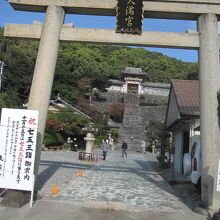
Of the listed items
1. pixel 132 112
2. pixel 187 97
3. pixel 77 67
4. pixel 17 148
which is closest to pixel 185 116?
pixel 187 97

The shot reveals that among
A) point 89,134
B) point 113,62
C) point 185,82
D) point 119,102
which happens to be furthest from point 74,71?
point 185,82

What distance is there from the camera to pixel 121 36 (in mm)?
10266

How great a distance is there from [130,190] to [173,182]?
10.7 feet

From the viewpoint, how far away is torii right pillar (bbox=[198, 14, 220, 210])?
9273mm

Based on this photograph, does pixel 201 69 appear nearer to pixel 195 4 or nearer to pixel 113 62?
pixel 195 4

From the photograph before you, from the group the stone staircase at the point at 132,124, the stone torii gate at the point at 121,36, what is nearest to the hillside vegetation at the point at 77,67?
the stone staircase at the point at 132,124

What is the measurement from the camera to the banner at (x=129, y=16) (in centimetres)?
1027

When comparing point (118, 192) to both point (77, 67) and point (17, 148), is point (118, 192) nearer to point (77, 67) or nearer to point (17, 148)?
point (17, 148)

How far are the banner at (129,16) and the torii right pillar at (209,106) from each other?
1758 millimetres

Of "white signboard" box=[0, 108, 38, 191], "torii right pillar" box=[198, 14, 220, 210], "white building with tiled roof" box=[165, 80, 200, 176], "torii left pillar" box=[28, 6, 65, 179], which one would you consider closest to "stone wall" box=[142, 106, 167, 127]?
"white building with tiled roof" box=[165, 80, 200, 176]

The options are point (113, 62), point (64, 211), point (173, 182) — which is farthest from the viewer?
point (113, 62)

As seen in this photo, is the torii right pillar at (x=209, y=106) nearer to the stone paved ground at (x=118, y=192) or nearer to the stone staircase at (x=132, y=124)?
the stone paved ground at (x=118, y=192)

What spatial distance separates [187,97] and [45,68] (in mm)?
12170

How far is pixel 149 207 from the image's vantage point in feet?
31.3
